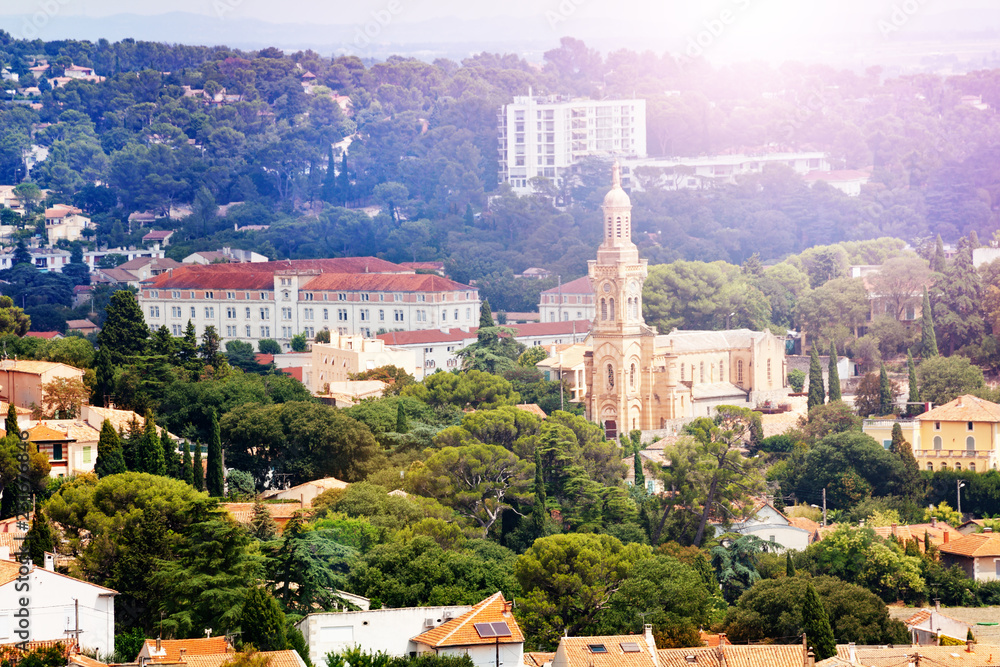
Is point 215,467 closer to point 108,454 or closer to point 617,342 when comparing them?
point 108,454

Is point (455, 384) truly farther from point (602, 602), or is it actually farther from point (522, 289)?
point (522, 289)

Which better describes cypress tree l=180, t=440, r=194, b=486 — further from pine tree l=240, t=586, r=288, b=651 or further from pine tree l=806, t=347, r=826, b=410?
pine tree l=806, t=347, r=826, b=410

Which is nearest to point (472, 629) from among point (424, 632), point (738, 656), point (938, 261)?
point (424, 632)

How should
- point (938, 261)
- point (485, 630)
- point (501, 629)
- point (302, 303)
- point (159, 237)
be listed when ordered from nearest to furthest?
point (485, 630) < point (501, 629) < point (938, 261) < point (302, 303) < point (159, 237)

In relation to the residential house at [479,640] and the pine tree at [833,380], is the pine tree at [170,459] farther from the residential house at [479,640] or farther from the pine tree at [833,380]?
the pine tree at [833,380]

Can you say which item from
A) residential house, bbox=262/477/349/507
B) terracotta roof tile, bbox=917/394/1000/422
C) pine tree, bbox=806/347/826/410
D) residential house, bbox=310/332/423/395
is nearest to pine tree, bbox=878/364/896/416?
pine tree, bbox=806/347/826/410

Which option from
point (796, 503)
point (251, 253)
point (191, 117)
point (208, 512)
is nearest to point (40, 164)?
point (191, 117)
